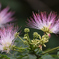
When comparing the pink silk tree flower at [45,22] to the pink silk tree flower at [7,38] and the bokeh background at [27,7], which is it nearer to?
the pink silk tree flower at [7,38]

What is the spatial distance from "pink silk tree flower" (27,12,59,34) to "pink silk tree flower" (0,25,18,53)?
297 mm

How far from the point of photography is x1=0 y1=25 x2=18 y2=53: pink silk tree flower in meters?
2.39

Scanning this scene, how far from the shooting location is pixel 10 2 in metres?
5.50

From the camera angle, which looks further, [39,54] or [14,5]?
[14,5]

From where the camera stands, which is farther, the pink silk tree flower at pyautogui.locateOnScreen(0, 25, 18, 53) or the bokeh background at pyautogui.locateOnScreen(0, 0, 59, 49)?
the bokeh background at pyautogui.locateOnScreen(0, 0, 59, 49)

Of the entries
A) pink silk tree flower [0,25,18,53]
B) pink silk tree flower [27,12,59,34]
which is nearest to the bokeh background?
pink silk tree flower [27,12,59,34]

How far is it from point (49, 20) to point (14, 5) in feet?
9.75

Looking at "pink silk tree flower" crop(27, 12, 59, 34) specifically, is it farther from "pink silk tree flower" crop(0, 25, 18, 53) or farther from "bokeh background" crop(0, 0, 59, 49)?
"bokeh background" crop(0, 0, 59, 49)

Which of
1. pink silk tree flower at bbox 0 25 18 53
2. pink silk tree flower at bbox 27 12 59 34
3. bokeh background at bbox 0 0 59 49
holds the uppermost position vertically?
bokeh background at bbox 0 0 59 49

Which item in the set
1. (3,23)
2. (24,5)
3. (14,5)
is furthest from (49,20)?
(24,5)

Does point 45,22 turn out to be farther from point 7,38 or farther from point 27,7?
point 27,7

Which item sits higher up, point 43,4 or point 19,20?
point 43,4

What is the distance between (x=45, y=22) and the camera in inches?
106

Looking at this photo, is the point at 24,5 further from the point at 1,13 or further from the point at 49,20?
the point at 49,20
